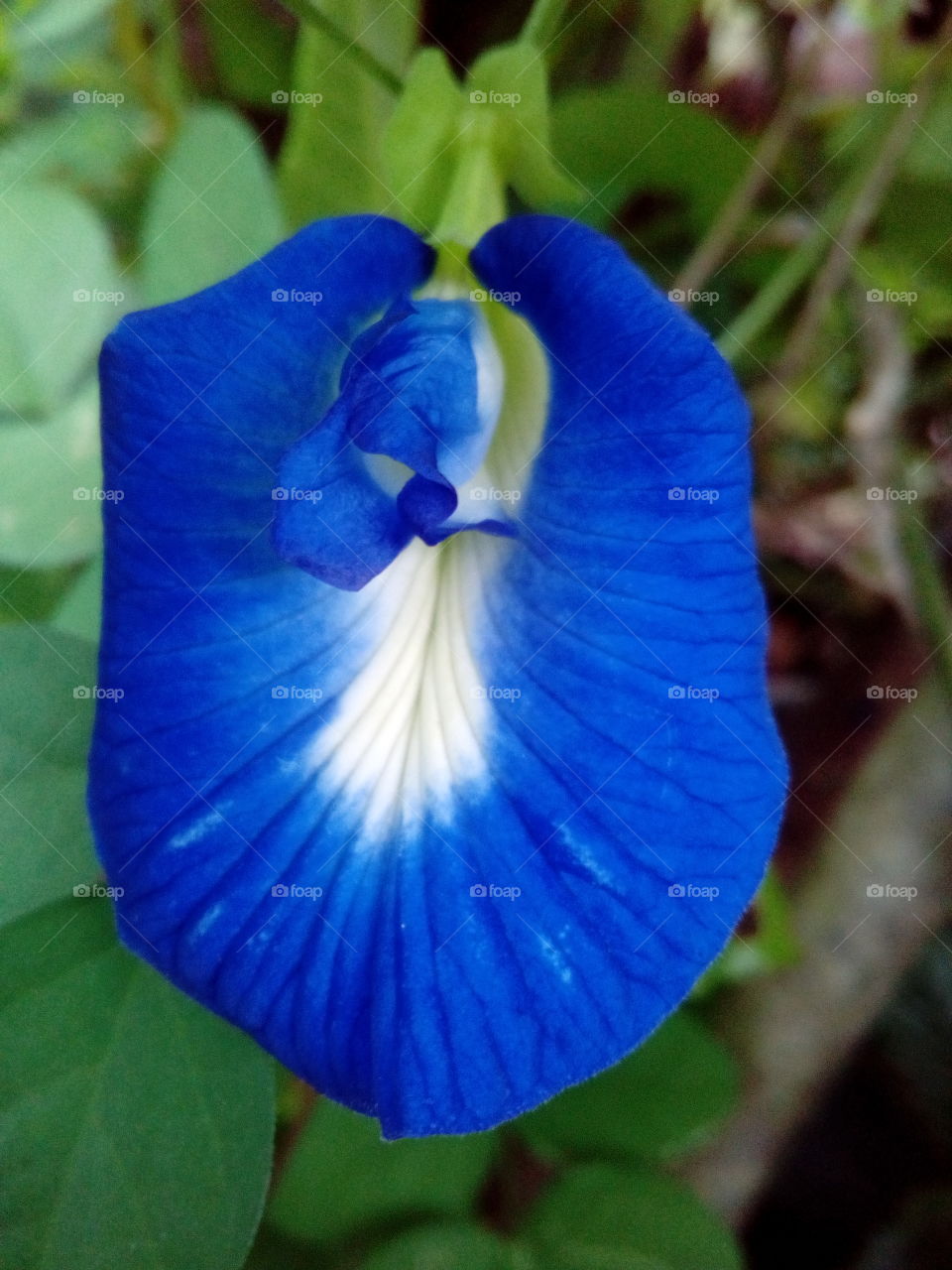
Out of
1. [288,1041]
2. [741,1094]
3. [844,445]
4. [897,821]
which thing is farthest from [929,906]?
[288,1041]

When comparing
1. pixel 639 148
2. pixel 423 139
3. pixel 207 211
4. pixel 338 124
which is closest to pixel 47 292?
pixel 207 211

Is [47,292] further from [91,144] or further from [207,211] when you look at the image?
[91,144]

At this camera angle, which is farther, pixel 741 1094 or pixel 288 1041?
pixel 741 1094

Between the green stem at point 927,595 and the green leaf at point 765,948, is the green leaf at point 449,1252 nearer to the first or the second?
the green leaf at point 765,948

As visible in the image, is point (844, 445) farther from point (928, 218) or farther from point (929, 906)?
point (929, 906)

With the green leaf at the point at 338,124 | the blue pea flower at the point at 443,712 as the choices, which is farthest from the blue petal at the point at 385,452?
the green leaf at the point at 338,124

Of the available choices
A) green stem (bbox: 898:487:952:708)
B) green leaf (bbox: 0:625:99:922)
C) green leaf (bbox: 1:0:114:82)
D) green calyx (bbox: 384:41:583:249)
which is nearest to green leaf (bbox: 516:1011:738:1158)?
green stem (bbox: 898:487:952:708)
